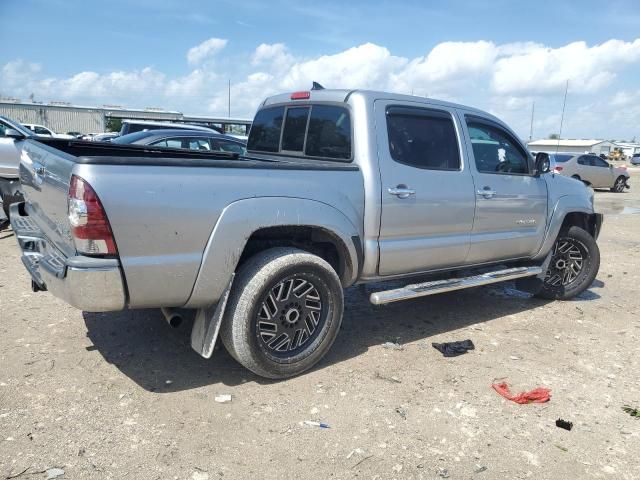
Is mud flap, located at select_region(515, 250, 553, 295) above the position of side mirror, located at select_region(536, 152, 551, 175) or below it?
below

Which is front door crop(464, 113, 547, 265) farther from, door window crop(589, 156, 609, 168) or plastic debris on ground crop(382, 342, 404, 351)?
door window crop(589, 156, 609, 168)

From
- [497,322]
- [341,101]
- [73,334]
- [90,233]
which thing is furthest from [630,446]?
[73,334]

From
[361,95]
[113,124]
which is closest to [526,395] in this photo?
[361,95]

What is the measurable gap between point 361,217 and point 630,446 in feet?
7.18

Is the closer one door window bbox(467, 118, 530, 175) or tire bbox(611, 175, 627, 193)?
door window bbox(467, 118, 530, 175)

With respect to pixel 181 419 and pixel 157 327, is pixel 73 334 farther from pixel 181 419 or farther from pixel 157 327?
pixel 181 419

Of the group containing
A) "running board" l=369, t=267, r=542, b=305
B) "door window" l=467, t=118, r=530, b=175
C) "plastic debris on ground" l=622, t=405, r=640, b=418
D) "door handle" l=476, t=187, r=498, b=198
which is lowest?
"plastic debris on ground" l=622, t=405, r=640, b=418

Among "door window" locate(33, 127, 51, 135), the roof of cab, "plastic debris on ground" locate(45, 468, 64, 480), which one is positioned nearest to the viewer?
"plastic debris on ground" locate(45, 468, 64, 480)

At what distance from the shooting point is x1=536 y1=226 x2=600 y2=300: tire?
5.86 meters

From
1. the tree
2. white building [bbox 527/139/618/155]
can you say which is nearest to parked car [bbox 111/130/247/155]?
the tree

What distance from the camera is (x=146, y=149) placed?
16.2 feet

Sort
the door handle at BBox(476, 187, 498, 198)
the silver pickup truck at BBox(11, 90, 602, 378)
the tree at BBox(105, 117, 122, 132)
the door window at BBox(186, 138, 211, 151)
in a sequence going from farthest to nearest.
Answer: the tree at BBox(105, 117, 122, 132)
the door window at BBox(186, 138, 211, 151)
the door handle at BBox(476, 187, 498, 198)
the silver pickup truck at BBox(11, 90, 602, 378)

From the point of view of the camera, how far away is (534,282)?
5656mm

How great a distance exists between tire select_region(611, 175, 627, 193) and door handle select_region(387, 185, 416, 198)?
2166 cm
